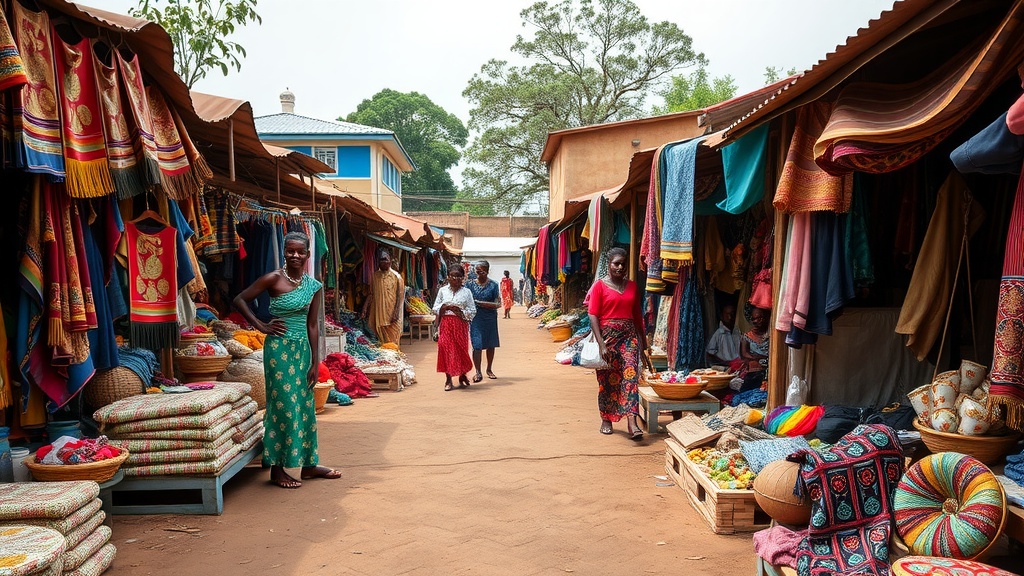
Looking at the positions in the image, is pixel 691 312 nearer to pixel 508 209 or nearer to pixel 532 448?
pixel 532 448

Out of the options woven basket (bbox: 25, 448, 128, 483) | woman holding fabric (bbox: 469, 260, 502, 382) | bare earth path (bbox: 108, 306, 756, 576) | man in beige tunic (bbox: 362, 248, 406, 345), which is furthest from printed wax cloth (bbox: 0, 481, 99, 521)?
man in beige tunic (bbox: 362, 248, 406, 345)

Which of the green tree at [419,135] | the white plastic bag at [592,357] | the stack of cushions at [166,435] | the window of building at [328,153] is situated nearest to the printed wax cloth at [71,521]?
the stack of cushions at [166,435]

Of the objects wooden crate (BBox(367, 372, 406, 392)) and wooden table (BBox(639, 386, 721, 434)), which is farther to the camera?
wooden crate (BBox(367, 372, 406, 392))

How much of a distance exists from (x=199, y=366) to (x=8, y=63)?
12.8 ft

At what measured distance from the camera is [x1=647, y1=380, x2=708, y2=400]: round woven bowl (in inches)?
268

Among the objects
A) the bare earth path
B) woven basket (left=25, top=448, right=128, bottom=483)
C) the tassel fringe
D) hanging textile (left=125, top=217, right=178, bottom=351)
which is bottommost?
the bare earth path

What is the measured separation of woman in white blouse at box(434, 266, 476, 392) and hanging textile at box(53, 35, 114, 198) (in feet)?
19.8

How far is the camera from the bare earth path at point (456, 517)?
158 inches

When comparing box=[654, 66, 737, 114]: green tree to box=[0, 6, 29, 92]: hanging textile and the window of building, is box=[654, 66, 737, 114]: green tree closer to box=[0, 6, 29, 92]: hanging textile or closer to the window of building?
the window of building

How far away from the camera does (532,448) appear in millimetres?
6738

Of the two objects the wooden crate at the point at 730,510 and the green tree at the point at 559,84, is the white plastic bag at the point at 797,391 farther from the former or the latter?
the green tree at the point at 559,84

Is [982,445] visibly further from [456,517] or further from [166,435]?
[166,435]

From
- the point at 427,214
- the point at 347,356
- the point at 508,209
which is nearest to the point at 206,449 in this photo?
the point at 347,356

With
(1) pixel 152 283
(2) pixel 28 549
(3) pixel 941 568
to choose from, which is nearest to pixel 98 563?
(2) pixel 28 549
